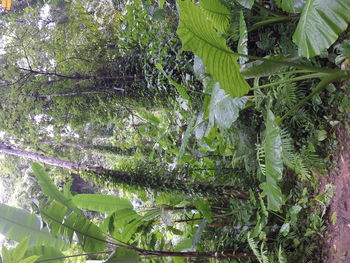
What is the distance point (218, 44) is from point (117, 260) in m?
1.61

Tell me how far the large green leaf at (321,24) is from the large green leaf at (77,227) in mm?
1795

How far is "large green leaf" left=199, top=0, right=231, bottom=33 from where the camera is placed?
1743 mm

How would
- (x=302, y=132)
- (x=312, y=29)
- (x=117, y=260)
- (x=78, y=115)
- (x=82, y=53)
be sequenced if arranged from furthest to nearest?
1. (x=78, y=115)
2. (x=82, y=53)
3. (x=302, y=132)
4. (x=117, y=260)
5. (x=312, y=29)

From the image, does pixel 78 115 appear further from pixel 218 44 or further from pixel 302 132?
pixel 218 44

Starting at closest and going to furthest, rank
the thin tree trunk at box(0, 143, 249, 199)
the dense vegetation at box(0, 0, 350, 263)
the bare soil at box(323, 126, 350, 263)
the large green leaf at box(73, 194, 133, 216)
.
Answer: the dense vegetation at box(0, 0, 350, 263) < the bare soil at box(323, 126, 350, 263) < the thin tree trunk at box(0, 143, 249, 199) < the large green leaf at box(73, 194, 133, 216)

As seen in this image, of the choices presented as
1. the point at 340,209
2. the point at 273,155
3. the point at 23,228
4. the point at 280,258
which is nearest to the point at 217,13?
the point at 273,155

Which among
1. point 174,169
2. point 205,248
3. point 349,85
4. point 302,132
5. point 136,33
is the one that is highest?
point 136,33

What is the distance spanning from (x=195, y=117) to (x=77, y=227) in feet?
3.87

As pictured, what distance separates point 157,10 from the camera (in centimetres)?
265

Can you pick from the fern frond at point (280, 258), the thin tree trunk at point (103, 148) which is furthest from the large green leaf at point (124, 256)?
the thin tree trunk at point (103, 148)

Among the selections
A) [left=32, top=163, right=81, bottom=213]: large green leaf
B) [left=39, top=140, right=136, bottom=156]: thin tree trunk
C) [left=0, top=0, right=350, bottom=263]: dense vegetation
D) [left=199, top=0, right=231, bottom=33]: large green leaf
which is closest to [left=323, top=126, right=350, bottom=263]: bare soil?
[left=0, top=0, right=350, bottom=263]: dense vegetation

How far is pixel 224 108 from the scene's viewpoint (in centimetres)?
183

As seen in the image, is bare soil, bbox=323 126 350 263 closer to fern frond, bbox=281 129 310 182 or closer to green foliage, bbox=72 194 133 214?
fern frond, bbox=281 129 310 182

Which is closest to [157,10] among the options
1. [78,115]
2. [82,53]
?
[82,53]
